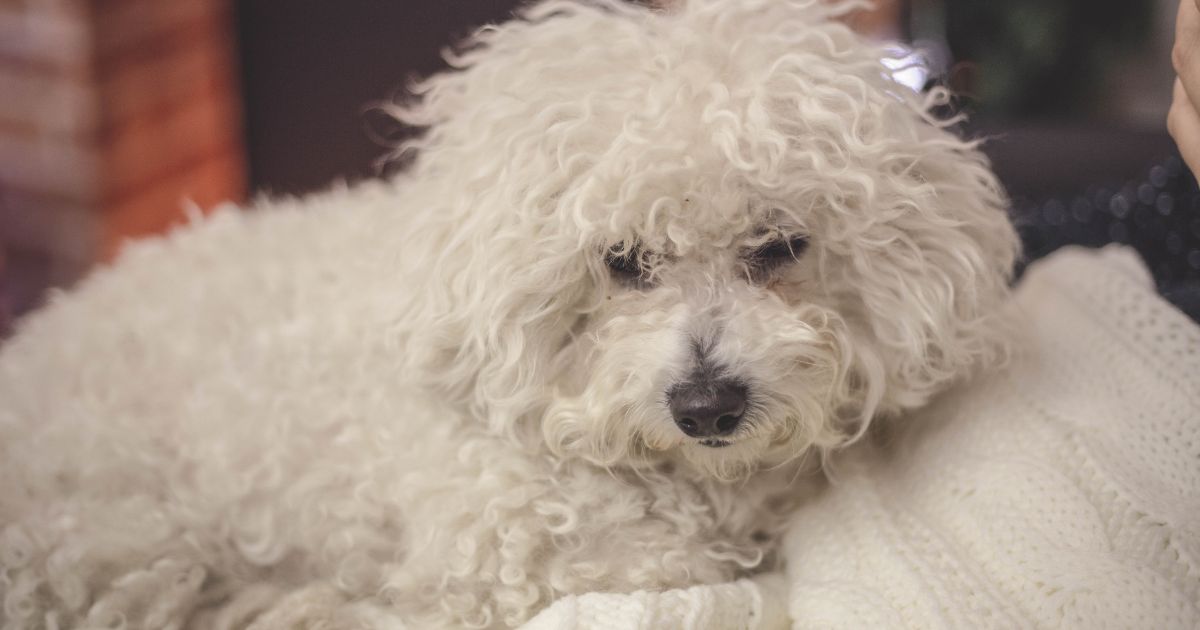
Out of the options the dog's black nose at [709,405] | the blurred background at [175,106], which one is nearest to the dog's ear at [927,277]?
the dog's black nose at [709,405]

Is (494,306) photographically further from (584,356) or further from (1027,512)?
(1027,512)

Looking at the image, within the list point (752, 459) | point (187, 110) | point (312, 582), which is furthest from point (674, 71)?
point (187, 110)

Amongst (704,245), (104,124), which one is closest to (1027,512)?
(704,245)

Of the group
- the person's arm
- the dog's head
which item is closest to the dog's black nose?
the dog's head

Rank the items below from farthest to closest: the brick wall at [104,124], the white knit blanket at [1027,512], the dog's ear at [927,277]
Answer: the brick wall at [104,124] → the dog's ear at [927,277] → the white knit blanket at [1027,512]

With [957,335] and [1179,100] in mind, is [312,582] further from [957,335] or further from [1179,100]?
[1179,100]

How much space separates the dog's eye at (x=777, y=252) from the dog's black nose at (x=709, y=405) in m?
0.13

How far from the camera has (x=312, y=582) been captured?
0.95 meters

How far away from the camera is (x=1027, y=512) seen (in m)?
0.82

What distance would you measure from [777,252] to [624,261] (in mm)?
138

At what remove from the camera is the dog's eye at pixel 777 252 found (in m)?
0.87

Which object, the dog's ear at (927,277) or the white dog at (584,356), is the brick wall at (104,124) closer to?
the white dog at (584,356)

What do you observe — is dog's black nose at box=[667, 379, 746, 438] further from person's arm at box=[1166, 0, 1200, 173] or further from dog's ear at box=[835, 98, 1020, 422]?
person's arm at box=[1166, 0, 1200, 173]

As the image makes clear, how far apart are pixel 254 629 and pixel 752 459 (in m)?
0.47
